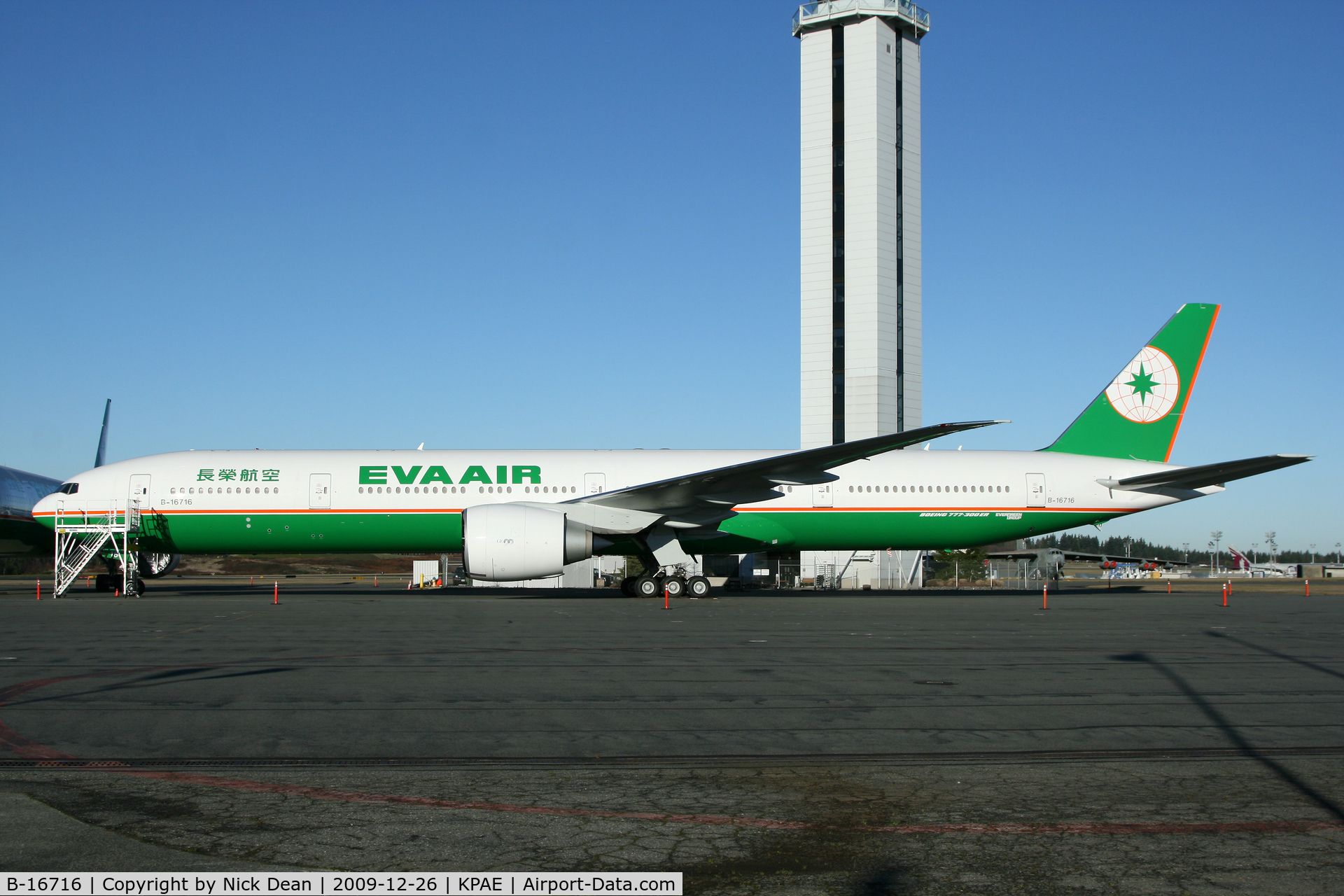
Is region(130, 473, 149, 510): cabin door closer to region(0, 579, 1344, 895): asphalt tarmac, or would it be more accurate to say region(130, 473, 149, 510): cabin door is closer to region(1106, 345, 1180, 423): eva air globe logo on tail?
region(0, 579, 1344, 895): asphalt tarmac

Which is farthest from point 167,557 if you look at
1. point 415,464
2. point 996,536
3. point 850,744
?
point 850,744

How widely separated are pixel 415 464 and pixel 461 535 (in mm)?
2219

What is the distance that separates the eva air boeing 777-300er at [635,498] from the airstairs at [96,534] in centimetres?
6

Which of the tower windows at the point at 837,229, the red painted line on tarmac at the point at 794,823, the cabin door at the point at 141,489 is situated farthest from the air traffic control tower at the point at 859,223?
the red painted line on tarmac at the point at 794,823

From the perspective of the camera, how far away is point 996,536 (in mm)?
26703

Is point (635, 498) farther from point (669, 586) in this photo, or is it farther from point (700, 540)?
point (700, 540)

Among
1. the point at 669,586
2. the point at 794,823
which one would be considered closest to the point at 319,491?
the point at 669,586

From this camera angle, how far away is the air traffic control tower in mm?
55688

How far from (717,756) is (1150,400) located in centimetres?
2562

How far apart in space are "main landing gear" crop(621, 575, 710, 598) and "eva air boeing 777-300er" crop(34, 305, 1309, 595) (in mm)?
41

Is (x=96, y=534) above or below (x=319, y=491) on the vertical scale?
below

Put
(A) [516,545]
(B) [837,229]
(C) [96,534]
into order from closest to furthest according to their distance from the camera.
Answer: (A) [516,545] < (C) [96,534] < (B) [837,229]

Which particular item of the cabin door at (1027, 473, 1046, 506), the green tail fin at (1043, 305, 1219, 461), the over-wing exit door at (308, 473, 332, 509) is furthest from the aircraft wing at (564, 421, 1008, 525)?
the green tail fin at (1043, 305, 1219, 461)

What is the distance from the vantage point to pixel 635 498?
914 inches
